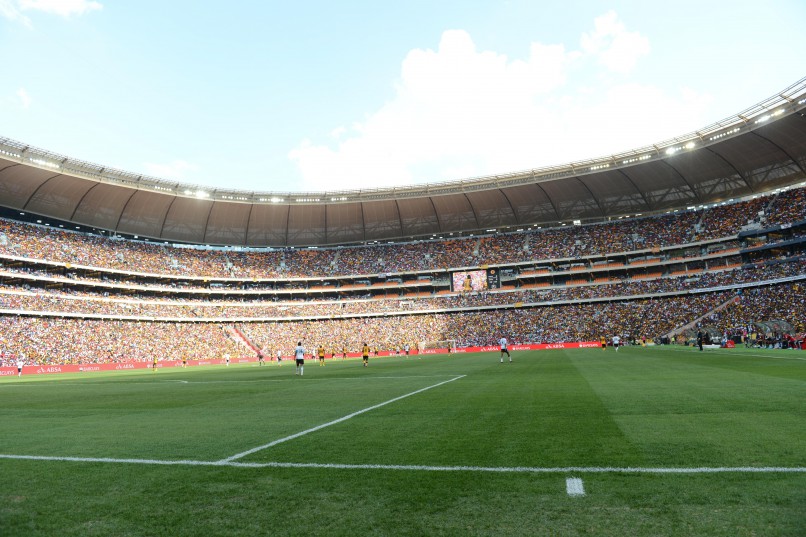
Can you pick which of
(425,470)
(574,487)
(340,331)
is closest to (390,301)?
(340,331)

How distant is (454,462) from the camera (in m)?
5.46

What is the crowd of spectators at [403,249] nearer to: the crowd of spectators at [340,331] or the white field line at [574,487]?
the crowd of spectators at [340,331]

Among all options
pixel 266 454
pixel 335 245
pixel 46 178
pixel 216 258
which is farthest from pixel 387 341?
pixel 266 454

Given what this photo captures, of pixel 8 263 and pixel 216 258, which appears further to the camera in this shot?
pixel 216 258

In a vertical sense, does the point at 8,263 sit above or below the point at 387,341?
above

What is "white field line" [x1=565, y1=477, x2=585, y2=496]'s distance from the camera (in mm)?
4262

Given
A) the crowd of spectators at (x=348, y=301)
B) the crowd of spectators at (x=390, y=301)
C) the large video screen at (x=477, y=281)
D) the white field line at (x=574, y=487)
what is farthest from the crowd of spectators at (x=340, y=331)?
the white field line at (x=574, y=487)

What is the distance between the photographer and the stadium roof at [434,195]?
162 ft

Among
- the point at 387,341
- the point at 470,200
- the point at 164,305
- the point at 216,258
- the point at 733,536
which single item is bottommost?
the point at 733,536

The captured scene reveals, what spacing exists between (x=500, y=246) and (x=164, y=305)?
48.5m

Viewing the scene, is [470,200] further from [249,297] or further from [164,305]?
[164,305]

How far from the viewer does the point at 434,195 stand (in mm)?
64688

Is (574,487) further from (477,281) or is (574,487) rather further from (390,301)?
(390,301)

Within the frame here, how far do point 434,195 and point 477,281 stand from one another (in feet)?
50.2
